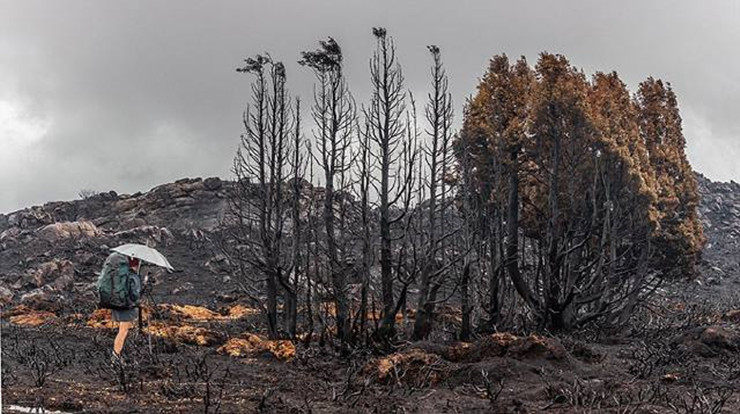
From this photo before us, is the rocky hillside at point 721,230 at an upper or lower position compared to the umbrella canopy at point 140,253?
upper

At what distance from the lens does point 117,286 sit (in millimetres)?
9812

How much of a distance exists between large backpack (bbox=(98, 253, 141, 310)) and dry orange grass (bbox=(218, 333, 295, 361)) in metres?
2.82

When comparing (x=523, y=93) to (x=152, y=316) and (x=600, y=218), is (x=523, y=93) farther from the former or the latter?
(x=152, y=316)

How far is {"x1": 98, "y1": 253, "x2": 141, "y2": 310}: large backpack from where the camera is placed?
9.72 meters

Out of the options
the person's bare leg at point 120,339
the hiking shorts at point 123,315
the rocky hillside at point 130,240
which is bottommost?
the person's bare leg at point 120,339

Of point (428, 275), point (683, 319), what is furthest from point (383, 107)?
point (683, 319)

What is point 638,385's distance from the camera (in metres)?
8.56

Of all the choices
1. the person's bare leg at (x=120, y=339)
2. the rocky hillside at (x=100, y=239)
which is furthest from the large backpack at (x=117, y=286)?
the rocky hillside at (x=100, y=239)

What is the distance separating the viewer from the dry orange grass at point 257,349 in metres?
11.9

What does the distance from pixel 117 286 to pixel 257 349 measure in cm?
331

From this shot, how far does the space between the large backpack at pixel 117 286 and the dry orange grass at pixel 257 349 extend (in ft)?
9.25

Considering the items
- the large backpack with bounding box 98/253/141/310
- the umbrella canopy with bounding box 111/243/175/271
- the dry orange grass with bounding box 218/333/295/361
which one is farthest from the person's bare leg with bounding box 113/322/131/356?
the dry orange grass with bounding box 218/333/295/361

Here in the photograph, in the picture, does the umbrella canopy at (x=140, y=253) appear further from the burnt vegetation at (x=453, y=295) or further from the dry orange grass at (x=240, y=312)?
the dry orange grass at (x=240, y=312)

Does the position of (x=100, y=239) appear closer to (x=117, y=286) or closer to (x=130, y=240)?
(x=130, y=240)
